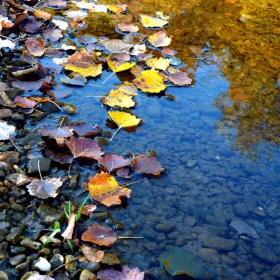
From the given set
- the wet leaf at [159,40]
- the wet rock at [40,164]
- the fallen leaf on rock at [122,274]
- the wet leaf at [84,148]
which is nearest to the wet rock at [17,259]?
the fallen leaf on rock at [122,274]

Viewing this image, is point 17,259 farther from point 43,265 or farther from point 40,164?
point 40,164

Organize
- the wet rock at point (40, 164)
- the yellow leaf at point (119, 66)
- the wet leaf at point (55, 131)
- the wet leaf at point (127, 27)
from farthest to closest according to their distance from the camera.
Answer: the wet leaf at point (127, 27), the yellow leaf at point (119, 66), the wet leaf at point (55, 131), the wet rock at point (40, 164)

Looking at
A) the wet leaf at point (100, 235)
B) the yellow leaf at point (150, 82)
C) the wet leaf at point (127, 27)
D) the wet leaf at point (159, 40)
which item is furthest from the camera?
the wet leaf at point (127, 27)

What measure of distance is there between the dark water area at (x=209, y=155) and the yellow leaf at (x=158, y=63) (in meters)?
0.16

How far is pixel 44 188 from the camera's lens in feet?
5.16

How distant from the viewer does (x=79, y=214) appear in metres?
1.47

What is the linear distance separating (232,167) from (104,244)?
776 mm

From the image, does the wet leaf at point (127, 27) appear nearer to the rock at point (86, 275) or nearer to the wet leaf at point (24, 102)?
the wet leaf at point (24, 102)

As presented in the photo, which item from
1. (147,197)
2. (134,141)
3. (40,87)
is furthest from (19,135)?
(147,197)

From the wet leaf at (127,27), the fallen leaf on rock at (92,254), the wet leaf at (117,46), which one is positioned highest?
the wet leaf at (127,27)

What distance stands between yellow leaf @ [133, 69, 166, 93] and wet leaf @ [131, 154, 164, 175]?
2.07ft

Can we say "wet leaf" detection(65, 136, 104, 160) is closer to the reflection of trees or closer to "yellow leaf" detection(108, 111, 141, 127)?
"yellow leaf" detection(108, 111, 141, 127)

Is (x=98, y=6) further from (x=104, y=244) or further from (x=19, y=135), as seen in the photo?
(x=104, y=244)

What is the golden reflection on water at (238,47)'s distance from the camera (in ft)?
7.18
